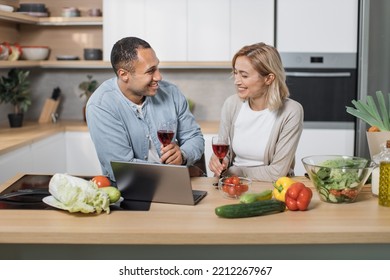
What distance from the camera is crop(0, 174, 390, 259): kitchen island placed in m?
1.94

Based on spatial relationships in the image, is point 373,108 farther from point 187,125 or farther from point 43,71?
A: point 43,71

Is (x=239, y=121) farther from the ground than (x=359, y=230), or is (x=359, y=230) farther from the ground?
(x=239, y=121)

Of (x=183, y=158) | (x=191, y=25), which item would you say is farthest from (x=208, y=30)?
(x=183, y=158)

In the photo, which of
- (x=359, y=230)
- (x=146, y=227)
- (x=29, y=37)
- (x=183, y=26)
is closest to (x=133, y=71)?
(x=146, y=227)

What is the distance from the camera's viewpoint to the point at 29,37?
5.27 metres

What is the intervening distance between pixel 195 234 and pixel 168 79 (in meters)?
3.46

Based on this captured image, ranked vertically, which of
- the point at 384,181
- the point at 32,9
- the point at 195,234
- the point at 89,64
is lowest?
the point at 195,234

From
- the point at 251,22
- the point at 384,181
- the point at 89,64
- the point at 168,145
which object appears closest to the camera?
the point at 384,181

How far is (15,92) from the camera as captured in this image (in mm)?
4746

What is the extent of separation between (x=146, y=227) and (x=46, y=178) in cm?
88

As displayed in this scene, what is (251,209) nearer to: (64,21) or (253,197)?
(253,197)

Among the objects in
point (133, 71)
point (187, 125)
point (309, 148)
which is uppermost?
point (133, 71)

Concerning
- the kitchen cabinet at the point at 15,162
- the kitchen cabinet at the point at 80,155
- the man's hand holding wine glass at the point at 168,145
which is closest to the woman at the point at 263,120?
the man's hand holding wine glass at the point at 168,145

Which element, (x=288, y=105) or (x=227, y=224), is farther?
(x=288, y=105)
